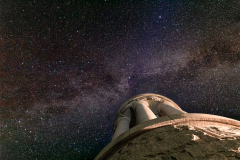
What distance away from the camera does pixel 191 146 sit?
3.31m

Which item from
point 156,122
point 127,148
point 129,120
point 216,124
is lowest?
point 129,120

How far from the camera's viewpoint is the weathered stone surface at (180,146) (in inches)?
119

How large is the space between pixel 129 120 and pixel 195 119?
28.3 feet

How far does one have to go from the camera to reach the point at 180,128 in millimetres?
4203

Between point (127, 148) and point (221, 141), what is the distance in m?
2.45

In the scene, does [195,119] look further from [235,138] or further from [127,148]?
[127,148]

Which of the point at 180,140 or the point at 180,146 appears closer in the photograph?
the point at 180,146

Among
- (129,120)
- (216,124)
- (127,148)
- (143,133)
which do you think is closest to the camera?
(127,148)

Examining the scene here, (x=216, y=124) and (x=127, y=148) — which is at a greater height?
(x=127, y=148)

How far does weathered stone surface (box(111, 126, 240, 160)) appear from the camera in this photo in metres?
3.03

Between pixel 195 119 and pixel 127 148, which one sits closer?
pixel 127 148

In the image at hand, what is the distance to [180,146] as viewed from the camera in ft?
11.0

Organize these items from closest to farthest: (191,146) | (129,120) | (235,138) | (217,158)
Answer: (217,158), (191,146), (235,138), (129,120)

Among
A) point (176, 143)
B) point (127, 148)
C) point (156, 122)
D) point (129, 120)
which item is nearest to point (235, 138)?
point (176, 143)
